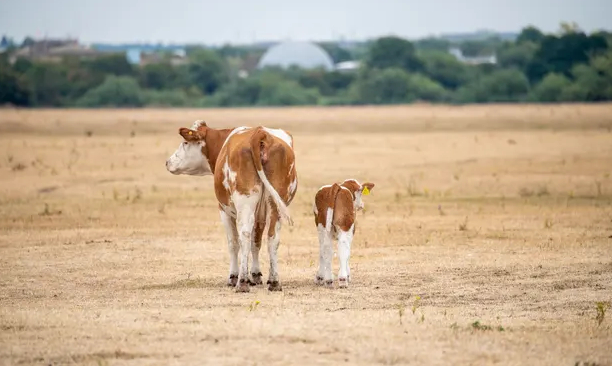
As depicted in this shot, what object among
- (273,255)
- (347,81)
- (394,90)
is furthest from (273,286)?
(347,81)

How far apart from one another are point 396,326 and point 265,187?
113 inches

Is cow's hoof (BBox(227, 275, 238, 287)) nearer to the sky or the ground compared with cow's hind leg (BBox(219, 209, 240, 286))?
nearer to the ground

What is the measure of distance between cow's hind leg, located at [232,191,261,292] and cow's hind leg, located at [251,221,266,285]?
25 centimetres

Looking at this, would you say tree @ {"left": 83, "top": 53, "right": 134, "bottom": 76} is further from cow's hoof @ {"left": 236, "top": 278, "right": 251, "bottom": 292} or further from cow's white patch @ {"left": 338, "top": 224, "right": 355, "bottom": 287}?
cow's hoof @ {"left": 236, "top": 278, "right": 251, "bottom": 292}

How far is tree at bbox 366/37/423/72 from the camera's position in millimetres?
118188

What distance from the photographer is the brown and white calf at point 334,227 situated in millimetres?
15047

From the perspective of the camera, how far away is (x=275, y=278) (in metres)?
14.9

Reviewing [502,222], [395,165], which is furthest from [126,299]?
[395,165]

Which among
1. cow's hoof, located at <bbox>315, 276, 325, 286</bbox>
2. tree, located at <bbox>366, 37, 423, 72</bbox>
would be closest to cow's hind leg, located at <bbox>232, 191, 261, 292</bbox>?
cow's hoof, located at <bbox>315, 276, 325, 286</bbox>

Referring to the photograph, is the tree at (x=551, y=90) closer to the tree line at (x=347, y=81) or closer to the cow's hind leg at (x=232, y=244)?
the tree line at (x=347, y=81)

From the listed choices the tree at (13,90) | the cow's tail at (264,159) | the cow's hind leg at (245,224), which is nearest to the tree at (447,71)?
the tree at (13,90)

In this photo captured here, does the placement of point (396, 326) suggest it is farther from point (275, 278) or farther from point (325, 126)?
point (325, 126)

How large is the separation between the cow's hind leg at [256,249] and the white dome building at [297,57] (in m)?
155

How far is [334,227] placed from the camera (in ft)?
50.0
